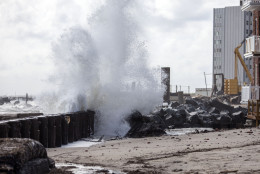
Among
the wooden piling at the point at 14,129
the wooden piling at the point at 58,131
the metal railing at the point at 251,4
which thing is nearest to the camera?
the wooden piling at the point at 14,129

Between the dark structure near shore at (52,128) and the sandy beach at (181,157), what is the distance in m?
1.07

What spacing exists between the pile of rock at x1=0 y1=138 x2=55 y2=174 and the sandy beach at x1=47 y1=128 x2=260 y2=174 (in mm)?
1602

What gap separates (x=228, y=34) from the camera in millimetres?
74062

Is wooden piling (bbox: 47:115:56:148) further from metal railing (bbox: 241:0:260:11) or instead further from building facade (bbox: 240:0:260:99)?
metal railing (bbox: 241:0:260:11)

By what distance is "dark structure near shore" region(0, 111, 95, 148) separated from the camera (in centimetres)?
1099

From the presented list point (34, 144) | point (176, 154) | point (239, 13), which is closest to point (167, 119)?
point (176, 154)

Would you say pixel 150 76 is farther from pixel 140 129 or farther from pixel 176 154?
pixel 176 154

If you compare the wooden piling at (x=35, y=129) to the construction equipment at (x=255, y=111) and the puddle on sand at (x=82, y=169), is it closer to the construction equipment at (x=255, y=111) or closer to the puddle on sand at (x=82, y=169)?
the puddle on sand at (x=82, y=169)

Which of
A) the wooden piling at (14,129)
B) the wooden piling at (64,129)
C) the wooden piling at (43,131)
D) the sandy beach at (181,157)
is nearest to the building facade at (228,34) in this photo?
the wooden piling at (64,129)

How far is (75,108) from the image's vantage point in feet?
66.4

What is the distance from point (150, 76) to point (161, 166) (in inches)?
686

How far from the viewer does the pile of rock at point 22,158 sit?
6508 millimetres

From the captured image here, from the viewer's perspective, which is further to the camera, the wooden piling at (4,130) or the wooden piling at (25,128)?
the wooden piling at (25,128)

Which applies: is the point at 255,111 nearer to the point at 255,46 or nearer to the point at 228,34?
the point at 255,46
